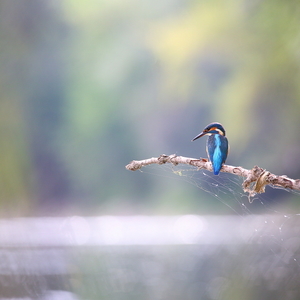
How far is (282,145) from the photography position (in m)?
4.32

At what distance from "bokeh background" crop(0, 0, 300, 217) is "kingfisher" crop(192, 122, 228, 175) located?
263cm

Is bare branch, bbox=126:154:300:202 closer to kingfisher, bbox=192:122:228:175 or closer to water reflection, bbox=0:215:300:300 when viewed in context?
kingfisher, bbox=192:122:228:175

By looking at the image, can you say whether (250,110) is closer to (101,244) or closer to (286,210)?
(286,210)

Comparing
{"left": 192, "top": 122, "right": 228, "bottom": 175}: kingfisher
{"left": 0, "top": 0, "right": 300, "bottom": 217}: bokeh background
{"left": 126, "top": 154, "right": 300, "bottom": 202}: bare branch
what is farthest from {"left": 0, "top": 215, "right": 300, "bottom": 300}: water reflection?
{"left": 126, "top": 154, "right": 300, "bottom": 202}: bare branch

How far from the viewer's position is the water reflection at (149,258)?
109 inches

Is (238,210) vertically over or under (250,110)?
under

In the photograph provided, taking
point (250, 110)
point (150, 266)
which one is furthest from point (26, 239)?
point (250, 110)

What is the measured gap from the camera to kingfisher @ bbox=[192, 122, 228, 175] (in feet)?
5.33

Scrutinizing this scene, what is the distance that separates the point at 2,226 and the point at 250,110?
3221 mm

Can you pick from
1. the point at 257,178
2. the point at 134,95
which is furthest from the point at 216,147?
the point at 134,95

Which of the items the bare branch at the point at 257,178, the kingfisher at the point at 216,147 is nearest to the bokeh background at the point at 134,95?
the kingfisher at the point at 216,147

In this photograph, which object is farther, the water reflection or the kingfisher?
the water reflection

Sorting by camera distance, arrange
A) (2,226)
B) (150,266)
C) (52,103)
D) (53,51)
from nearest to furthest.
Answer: (150,266), (2,226), (53,51), (52,103)

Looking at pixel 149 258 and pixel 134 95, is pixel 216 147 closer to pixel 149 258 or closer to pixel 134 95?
pixel 149 258
